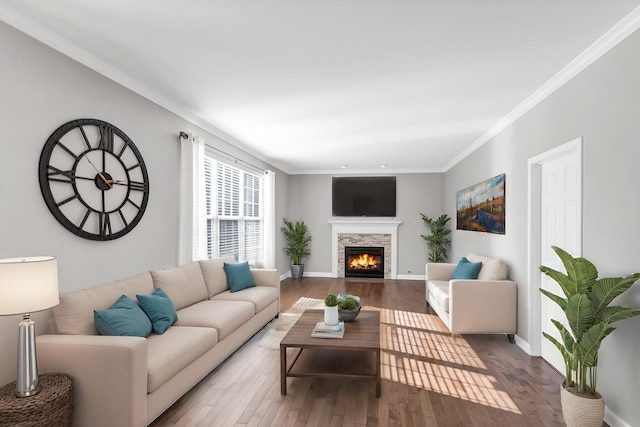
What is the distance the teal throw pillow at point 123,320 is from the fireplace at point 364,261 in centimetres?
645

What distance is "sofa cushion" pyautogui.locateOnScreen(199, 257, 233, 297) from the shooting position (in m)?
4.52

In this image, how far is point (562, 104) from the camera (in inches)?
129

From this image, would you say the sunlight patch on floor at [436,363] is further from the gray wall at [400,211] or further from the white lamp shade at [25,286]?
the gray wall at [400,211]

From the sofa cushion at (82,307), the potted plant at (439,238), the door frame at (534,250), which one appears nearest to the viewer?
the sofa cushion at (82,307)

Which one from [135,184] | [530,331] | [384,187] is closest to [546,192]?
[530,331]

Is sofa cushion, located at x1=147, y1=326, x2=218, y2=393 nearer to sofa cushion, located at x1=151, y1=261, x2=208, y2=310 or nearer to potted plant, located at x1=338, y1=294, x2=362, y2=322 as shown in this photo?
sofa cushion, located at x1=151, y1=261, x2=208, y2=310

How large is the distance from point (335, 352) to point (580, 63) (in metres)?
3.37

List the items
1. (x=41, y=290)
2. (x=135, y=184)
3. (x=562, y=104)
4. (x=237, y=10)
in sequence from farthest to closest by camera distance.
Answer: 1. (x=135, y=184)
2. (x=562, y=104)
3. (x=237, y=10)
4. (x=41, y=290)

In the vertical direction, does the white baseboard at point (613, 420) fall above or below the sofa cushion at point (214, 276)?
below

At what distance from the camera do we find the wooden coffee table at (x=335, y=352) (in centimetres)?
304

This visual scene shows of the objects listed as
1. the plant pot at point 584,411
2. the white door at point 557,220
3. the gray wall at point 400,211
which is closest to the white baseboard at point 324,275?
the gray wall at point 400,211

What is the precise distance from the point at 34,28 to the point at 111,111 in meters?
0.88

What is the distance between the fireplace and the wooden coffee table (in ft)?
16.3

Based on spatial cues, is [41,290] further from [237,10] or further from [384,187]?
[384,187]
